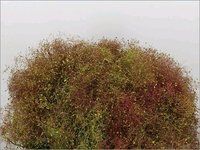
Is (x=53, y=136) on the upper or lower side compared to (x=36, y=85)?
lower

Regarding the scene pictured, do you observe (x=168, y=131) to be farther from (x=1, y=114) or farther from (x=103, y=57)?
(x=1, y=114)

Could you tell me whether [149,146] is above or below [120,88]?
below

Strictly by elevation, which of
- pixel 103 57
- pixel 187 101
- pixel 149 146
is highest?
pixel 103 57

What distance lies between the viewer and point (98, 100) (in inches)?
1105

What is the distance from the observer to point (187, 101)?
1168 inches

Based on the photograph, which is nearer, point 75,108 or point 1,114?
point 75,108

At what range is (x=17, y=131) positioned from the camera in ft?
97.9

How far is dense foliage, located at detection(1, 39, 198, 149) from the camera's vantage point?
27.9 meters

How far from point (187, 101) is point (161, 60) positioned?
2.59 metres

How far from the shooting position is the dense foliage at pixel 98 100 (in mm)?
27922

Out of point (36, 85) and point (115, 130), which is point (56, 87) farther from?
point (115, 130)

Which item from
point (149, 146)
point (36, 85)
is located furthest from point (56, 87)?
point (149, 146)

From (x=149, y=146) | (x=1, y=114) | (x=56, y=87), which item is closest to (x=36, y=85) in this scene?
(x=56, y=87)

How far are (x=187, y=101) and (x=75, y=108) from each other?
219 inches
